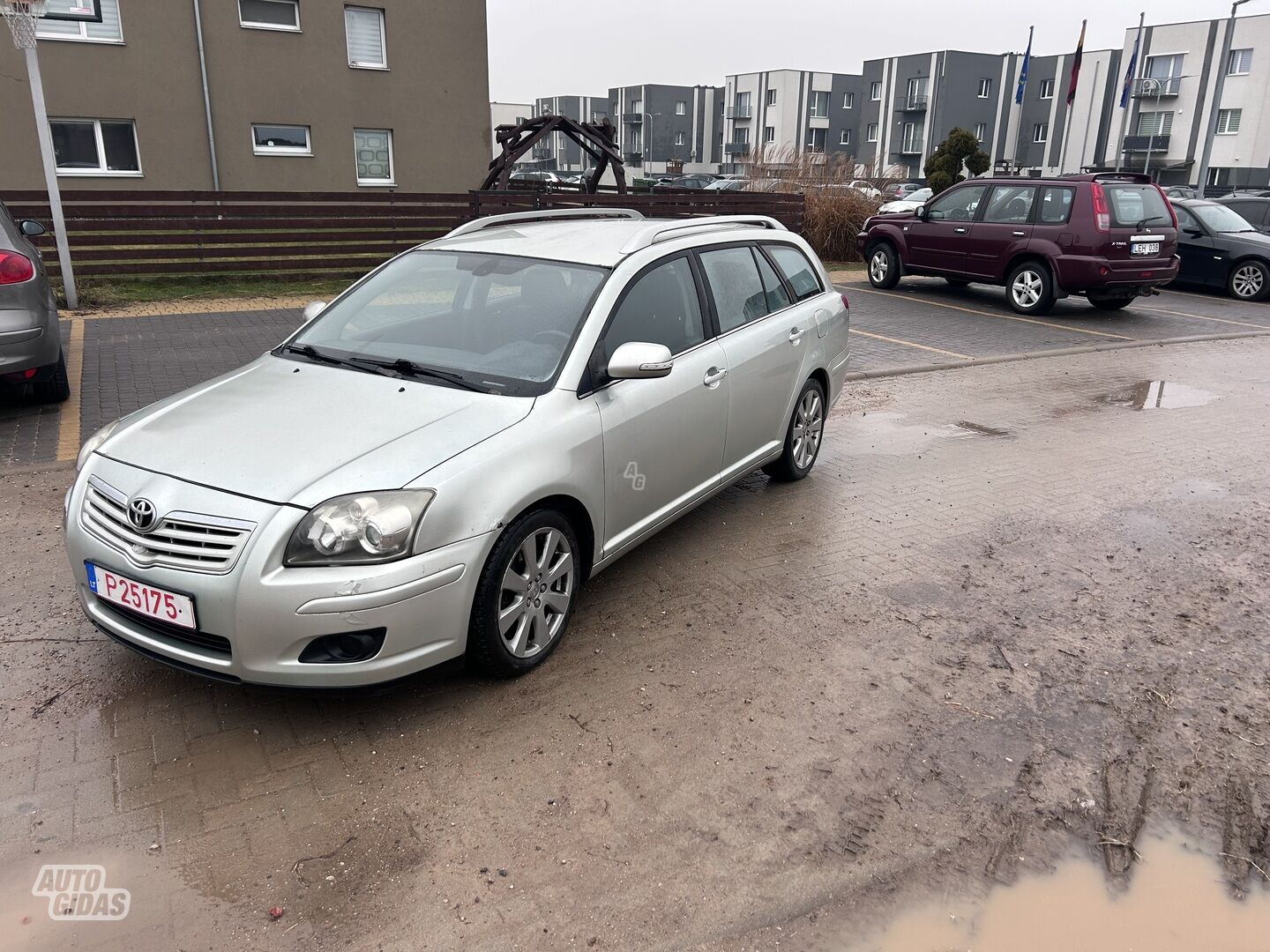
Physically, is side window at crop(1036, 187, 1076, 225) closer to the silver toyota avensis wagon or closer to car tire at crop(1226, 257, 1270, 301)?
car tire at crop(1226, 257, 1270, 301)

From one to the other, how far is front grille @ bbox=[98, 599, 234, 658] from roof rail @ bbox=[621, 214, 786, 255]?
2448 millimetres

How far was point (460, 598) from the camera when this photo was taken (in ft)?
11.0

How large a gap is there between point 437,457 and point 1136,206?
41.2 ft

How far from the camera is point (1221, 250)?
16.3 metres

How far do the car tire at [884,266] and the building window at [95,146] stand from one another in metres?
14.7

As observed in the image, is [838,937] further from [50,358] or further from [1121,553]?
[50,358]

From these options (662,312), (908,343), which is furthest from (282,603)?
(908,343)

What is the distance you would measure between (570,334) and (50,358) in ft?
15.9

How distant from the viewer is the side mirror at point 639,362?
3.94 meters

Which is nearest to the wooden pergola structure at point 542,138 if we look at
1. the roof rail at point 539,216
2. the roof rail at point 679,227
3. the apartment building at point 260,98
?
the apartment building at point 260,98

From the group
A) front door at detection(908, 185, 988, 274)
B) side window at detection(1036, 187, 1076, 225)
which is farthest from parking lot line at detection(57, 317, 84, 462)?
side window at detection(1036, 187, 1076, 225)

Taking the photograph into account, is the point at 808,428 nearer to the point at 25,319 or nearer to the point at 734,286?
the point at 734,286

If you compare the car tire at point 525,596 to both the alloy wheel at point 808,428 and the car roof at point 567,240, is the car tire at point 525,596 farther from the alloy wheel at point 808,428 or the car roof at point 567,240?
the alloy wheel at point 808,428

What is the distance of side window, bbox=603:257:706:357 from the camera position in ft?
14.1
